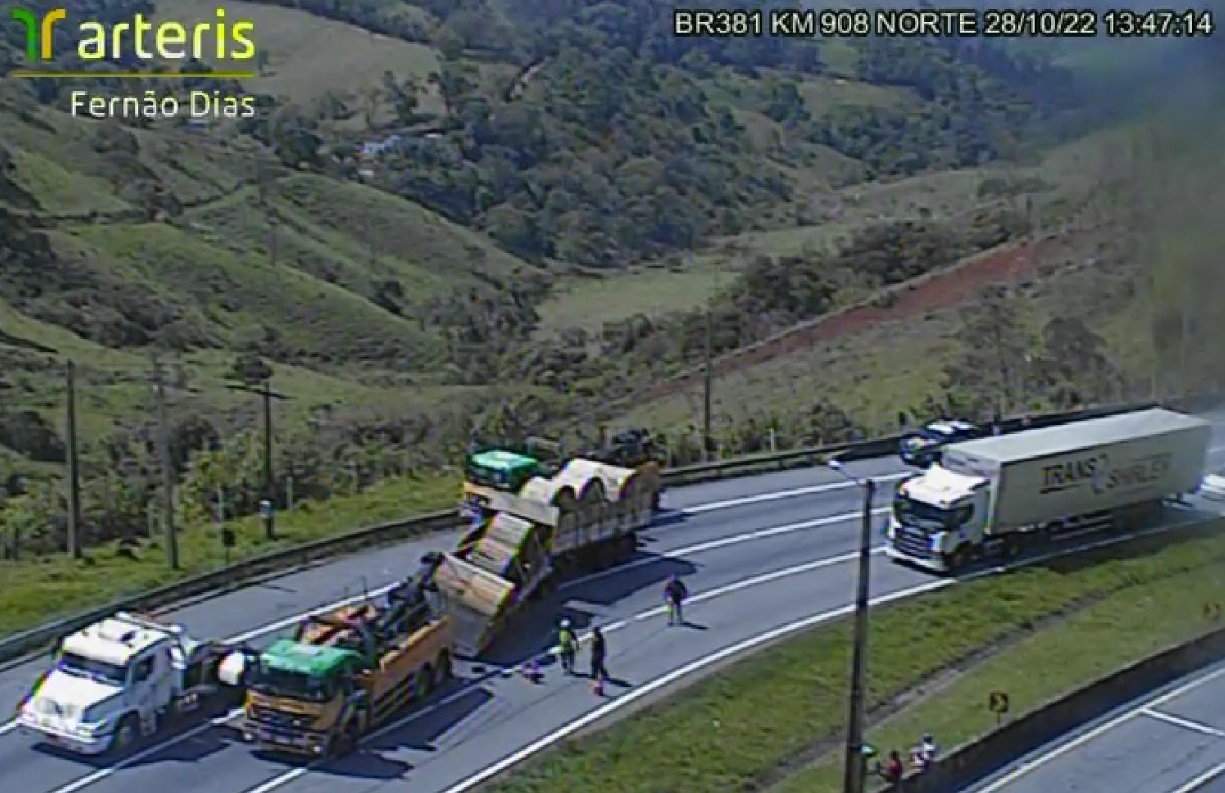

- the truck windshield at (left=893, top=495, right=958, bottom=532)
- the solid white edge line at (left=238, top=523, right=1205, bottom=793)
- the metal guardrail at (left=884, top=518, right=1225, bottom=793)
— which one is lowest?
the metal guardrail at (left=884, top=518, right=1225, bottom=793)

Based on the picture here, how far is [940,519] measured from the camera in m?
50.5

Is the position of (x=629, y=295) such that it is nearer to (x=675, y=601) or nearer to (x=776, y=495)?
(x=776, y=495)

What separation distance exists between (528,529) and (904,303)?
210 ft

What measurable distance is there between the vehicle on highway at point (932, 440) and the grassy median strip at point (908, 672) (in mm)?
9733

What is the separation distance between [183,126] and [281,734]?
14133 centimetres

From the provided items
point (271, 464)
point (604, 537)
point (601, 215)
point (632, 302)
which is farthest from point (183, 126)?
point (604, 537)

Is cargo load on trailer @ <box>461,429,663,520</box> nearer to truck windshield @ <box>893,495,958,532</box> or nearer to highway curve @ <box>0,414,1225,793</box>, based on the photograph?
highway curve @ <box>0,414,1225,793</box>

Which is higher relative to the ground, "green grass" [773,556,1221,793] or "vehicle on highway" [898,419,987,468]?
"vehicle on highway" [898,419,987,468]

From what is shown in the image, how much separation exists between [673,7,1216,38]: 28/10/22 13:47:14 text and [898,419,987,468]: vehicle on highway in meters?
15.1

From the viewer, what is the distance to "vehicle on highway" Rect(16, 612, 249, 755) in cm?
3534

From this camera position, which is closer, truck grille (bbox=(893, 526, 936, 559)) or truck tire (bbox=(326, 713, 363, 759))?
truck tire (bbox=(326, 713, 363, 759))

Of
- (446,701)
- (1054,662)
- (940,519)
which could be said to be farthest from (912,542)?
(446,701)

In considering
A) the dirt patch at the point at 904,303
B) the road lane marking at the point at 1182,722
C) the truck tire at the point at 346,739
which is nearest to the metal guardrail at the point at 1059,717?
the road lane marking at the point at 1182,722

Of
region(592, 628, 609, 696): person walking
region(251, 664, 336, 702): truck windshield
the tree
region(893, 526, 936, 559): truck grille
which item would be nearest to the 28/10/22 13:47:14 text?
region(893, 526, 936, 559): truck grille
